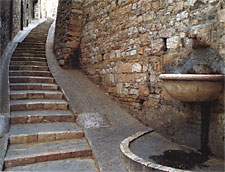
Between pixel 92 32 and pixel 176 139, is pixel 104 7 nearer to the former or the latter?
pixel 92 32

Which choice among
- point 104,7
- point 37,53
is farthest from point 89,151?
point 37,53

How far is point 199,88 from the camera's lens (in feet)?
8.76

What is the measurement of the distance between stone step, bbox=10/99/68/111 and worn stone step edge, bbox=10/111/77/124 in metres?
0.25

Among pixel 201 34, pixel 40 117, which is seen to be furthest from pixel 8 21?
pixel 201 34

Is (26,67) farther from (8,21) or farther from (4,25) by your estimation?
(8,21)

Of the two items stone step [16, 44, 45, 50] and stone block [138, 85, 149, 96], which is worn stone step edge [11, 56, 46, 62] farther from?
stone block [138, 85, 149, 96]

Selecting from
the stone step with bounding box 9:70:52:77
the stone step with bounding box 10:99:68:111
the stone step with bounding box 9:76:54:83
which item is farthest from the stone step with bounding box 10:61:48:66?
the stone step with bounding box 10:99:68:111

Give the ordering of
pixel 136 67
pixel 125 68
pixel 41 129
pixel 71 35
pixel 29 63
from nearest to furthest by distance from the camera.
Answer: pixel 41 129 → pixel 136 67 → pixel 125 68 → pixel 29 63 → pixel 71 35

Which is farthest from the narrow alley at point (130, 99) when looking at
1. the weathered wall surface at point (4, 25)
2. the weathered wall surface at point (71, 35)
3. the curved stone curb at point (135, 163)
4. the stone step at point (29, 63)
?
the weathered wall surface at point (4, 25)

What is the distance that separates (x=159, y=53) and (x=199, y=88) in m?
1.31

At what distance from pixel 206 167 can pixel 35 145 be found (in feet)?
7.93

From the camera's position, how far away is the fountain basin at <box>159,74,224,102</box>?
2648 mm

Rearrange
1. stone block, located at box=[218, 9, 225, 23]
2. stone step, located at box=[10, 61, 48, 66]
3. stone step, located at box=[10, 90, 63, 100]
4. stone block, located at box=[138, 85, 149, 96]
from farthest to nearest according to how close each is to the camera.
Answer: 1. stone step, located at box=[10, 61, 48, 66]
2. stone step, located at box=[10, 90, 63, 100]
3. stone block, located at box=[138, 85, 149, 96]
4. stone block, located at box=[218, 9, 225, 23]

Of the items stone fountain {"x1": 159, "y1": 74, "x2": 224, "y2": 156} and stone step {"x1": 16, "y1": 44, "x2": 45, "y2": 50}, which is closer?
stone fountain {"x1": 159, "y1": 74, "x2": 224, "y2": 156}
